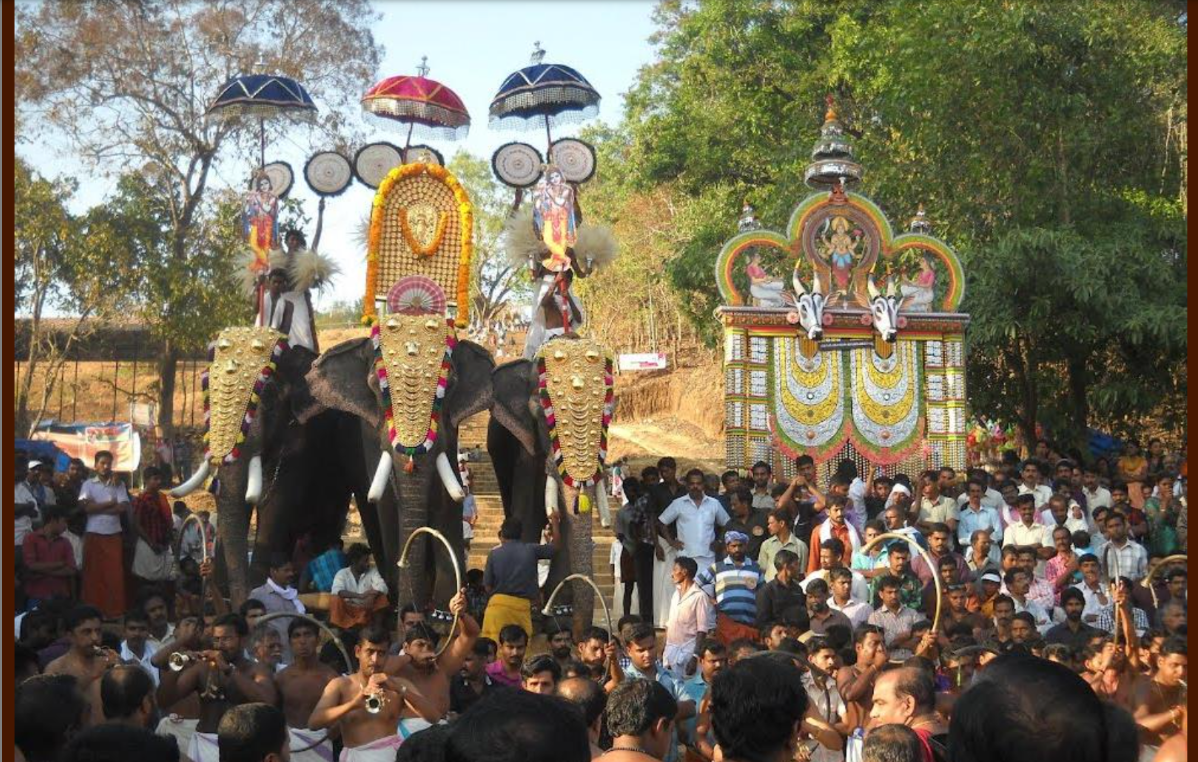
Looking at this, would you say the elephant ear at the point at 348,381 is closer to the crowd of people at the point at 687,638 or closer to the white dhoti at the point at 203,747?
the crowd of people at the point at 687,638

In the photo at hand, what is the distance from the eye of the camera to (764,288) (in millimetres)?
15617

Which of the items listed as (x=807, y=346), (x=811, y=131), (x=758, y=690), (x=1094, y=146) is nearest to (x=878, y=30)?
(x=811, y=131)

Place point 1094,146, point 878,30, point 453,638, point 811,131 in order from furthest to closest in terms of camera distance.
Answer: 1. point 811,131
2. point 878,30
3. point 1094,146
4. point 453,638

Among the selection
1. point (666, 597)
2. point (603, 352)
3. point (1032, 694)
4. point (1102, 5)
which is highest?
point (1102, 5)

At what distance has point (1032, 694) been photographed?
9.99 ft

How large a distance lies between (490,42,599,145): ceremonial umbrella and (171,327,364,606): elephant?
9.04ft

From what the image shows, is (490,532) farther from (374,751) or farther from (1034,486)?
(374,751)

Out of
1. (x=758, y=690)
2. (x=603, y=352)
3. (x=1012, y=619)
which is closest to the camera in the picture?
(x=758, y=690)

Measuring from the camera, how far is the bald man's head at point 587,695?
5.91 m

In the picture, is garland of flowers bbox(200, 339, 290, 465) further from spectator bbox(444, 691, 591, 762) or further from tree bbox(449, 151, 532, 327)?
tree bbox(449, 151, 532, 327)

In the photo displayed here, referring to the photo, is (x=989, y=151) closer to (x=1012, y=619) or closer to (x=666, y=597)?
(x=666, y=597)

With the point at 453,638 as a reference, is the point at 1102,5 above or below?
above

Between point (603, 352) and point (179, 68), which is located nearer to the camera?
point (603, 352)

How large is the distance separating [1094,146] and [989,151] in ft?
3.84
